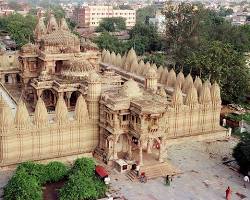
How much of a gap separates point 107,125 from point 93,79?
3.09m

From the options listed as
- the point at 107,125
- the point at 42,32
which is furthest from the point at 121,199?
the point at 42,32

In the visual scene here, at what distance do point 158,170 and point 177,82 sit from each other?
466 inches

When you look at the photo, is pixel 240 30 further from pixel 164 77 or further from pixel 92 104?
pixel 92 104

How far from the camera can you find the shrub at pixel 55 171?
23.5 m

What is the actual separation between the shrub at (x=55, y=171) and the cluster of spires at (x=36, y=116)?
2885 mm

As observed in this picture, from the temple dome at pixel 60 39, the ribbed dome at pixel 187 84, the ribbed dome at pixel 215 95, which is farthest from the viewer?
the temple dome at pixel 60 39

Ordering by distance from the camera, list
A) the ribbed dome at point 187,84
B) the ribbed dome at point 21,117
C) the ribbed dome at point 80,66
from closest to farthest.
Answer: the ribbed dome at point 21,117 < the ribbed dome at point 80,66 < the ribbed dome at point 187,84

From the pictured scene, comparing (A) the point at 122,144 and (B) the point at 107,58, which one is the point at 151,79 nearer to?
(A) the point at 122,144

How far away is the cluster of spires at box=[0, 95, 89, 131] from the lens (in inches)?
966

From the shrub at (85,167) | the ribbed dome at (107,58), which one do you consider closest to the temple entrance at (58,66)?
the ribbed dome at (107,58)

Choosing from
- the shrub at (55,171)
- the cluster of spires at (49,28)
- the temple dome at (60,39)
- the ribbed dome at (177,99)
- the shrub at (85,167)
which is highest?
the cluster of spires at (49,28)

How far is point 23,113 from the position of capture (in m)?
25.0

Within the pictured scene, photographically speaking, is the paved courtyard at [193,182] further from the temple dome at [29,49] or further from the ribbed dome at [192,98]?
the temple dome at [29,49]

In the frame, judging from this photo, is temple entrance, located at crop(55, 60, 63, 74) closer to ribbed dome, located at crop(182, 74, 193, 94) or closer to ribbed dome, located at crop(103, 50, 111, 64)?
ribbed dome, located at crop(103, 50, 111, 64)
